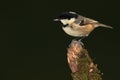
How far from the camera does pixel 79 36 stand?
2221mm

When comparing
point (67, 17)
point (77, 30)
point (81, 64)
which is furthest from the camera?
point (77, 30)

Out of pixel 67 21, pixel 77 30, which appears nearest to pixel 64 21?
pixel 67 21

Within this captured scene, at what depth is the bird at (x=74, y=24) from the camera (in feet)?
6.85

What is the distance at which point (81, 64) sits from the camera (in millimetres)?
1796

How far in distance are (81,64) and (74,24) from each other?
18.6 inches

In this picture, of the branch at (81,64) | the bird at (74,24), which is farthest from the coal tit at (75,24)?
the branch at (81,64)

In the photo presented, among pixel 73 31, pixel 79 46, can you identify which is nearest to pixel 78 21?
pixel 73 31

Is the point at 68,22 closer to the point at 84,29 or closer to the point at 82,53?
the point at 84,29

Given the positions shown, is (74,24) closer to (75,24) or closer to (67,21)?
(75,24)

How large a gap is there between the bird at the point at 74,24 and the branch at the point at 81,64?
1.11 ft

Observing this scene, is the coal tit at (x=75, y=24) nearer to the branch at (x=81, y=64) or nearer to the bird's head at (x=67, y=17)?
the bird's head at (x=67, y=17)

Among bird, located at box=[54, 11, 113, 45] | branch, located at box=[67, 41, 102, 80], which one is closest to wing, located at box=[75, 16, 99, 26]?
bird, located at box=[54, 11, 113, 45]

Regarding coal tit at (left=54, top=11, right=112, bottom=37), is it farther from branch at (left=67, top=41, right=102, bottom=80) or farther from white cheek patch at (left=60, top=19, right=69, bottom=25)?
branch at (left=67, top=41, right=102, bottom=80)

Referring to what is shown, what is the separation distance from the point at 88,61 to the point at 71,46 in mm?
127
